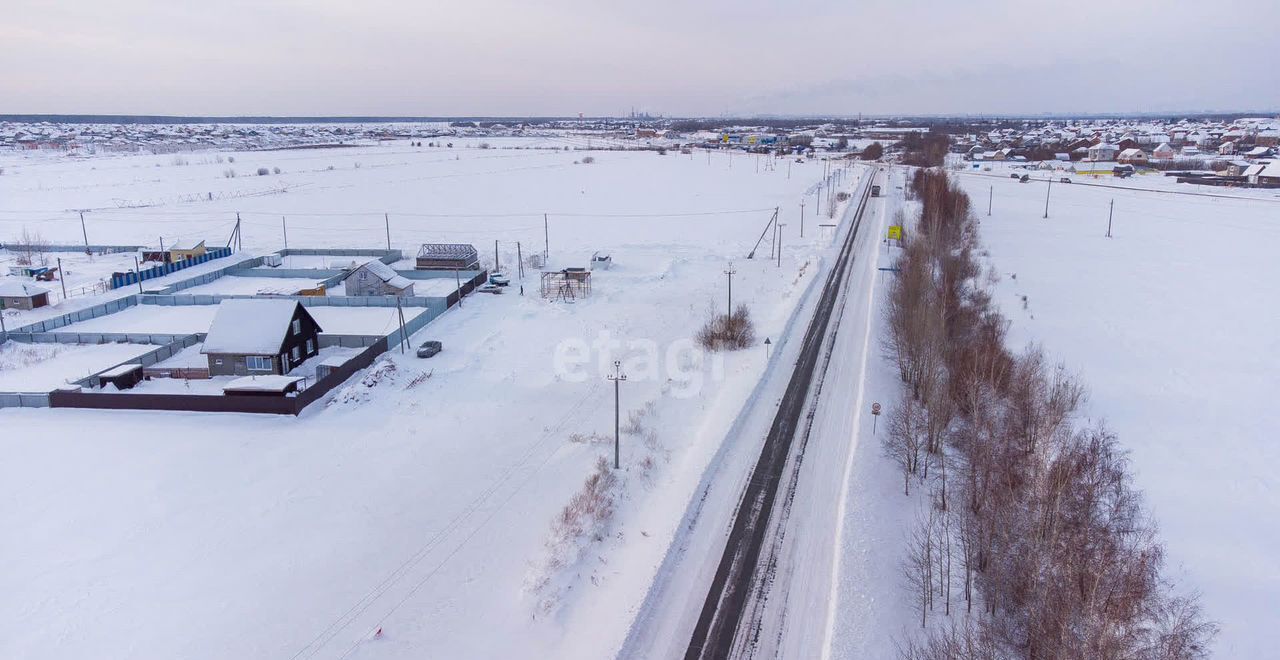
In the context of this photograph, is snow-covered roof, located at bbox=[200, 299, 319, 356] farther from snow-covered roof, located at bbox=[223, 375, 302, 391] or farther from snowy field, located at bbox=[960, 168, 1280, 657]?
snowy field, located at bbox=[960, 168, 1280, 657]

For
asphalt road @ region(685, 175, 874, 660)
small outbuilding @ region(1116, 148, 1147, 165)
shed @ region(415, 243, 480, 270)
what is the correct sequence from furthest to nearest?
small outbuilding @ region(1116, 148, 1147, 165) → shed @ region(415, 243, 480, 270) → asphalt road @ region(685, 175, 874, 660)

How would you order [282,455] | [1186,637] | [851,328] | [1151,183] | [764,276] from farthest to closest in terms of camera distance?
[1151,183], [764,276], [851,328], [282,455], [1186,637]

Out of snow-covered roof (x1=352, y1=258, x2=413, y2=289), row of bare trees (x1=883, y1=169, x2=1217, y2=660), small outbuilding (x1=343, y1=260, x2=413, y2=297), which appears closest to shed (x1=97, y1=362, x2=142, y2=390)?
small outbuilding (x1=343, y1=260, x2=413, y2=297)

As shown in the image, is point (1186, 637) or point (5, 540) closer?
point (1186, 637)

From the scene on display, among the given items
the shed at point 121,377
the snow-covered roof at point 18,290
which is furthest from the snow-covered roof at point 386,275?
the snow-covered roof at point 18,290

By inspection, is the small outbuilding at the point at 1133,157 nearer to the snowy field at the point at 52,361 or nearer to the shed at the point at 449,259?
the shed at the point at 449,259

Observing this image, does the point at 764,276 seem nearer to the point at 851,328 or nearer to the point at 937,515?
the point at 851,328

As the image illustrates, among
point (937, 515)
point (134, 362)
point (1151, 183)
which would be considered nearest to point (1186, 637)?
point (937, 515)
